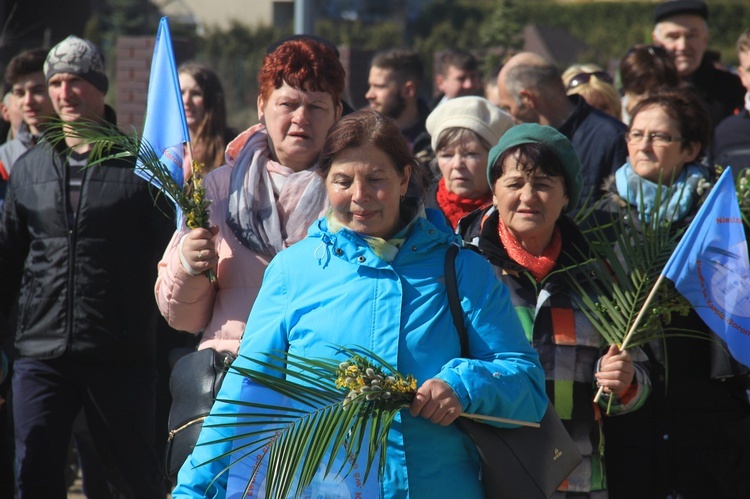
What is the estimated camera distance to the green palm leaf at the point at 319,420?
8.90 feet

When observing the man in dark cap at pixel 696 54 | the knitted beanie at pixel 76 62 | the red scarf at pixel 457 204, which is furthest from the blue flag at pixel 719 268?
the man in dark cap at pixel 696 54

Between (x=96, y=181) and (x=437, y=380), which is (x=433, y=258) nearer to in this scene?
(x=437, y=380)

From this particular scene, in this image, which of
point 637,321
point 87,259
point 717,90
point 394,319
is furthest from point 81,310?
point 717,90

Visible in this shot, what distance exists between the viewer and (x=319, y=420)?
2.75 metres

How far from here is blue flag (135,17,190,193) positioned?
3965mm

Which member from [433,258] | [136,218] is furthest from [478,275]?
[136,218]

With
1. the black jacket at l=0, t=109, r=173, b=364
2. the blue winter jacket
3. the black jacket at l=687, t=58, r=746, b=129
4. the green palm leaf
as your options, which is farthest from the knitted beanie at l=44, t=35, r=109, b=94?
the black jacket at l=687, t=58, r=746, b=129

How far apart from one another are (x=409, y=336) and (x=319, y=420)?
35 centimetres

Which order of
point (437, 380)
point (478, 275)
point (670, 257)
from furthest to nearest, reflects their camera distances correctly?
point (670, 257) → point (478, 275) → point (437, 380)

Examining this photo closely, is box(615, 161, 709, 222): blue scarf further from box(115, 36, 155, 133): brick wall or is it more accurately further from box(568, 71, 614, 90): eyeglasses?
box(115, 36, 155, 133): brick wall

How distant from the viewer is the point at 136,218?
490 cm

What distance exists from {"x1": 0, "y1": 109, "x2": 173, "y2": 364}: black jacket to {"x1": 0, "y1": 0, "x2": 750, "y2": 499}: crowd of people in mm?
10

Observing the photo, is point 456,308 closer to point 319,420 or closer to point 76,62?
point 319,420

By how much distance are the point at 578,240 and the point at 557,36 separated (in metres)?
27.1
